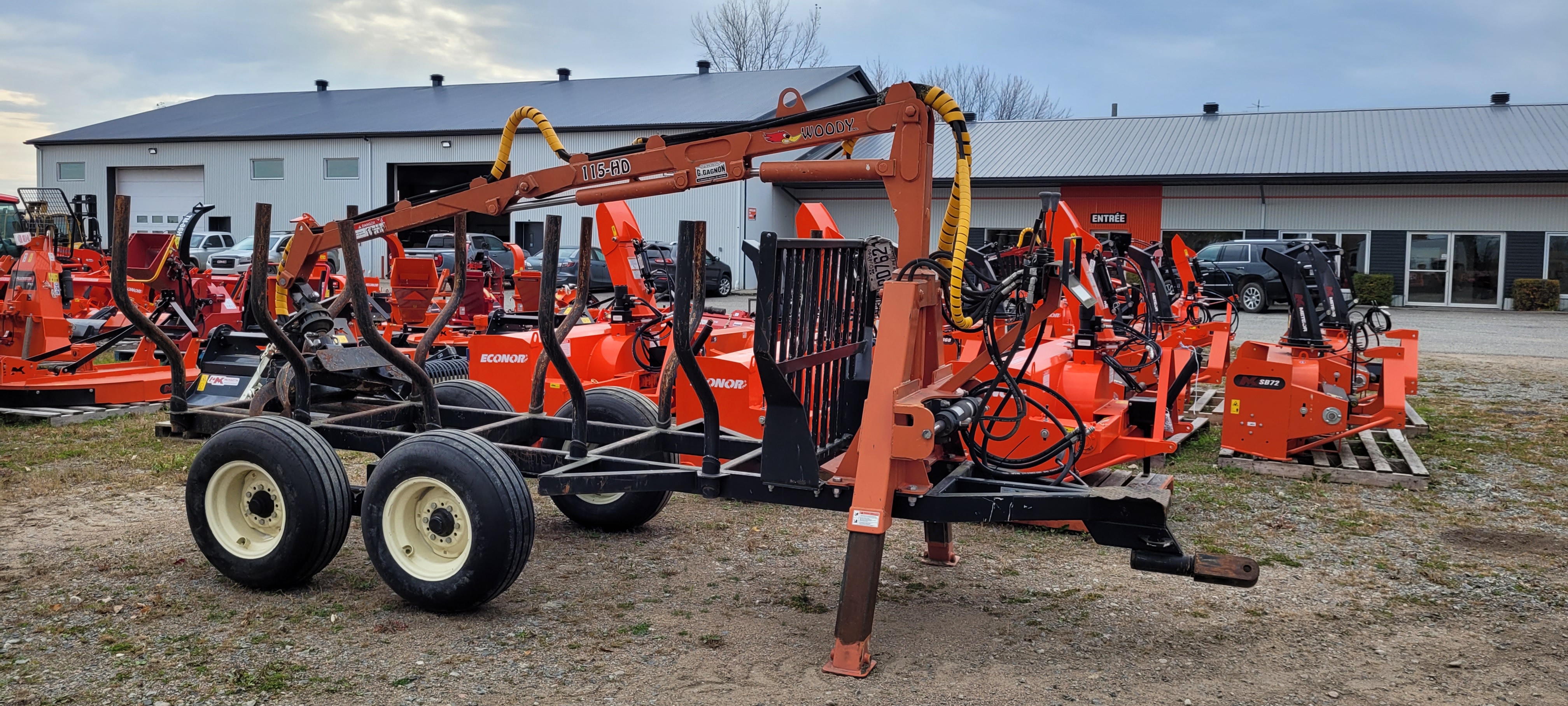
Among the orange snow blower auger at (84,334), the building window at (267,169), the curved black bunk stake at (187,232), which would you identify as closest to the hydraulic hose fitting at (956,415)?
the orange snow blower auger at (84,334)

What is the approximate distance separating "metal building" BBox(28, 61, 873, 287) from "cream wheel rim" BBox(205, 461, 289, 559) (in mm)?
25281

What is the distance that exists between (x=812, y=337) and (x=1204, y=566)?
5.92 ft

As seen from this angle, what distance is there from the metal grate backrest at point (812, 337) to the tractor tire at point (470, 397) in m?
2.14

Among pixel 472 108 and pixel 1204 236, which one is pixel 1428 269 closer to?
pixel 1204 236

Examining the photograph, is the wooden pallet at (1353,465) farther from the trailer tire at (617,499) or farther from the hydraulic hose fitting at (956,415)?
the trailer tire at (617,499)

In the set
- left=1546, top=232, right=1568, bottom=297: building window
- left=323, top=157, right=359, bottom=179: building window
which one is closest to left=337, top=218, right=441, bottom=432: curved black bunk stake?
left=1546, top=232, right=1568, bottom=297: building window

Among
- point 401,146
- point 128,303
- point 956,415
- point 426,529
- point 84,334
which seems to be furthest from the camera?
point 401,146

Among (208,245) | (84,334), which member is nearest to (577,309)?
(84,334)

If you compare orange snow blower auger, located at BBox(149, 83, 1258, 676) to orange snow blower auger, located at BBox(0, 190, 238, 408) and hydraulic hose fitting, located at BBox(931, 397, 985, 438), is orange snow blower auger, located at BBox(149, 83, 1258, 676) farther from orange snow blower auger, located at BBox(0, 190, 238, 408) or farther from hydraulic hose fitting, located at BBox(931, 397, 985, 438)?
orange snow blower auger, located at BBox(0, 190, 238, 408)

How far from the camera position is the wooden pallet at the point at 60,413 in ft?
30.2

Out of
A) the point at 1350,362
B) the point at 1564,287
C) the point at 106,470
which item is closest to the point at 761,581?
Result: the point at 106,470

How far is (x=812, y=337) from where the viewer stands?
4.80 metres

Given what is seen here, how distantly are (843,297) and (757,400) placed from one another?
7.87 feet

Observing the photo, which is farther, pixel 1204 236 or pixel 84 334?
pixel 1204 236
